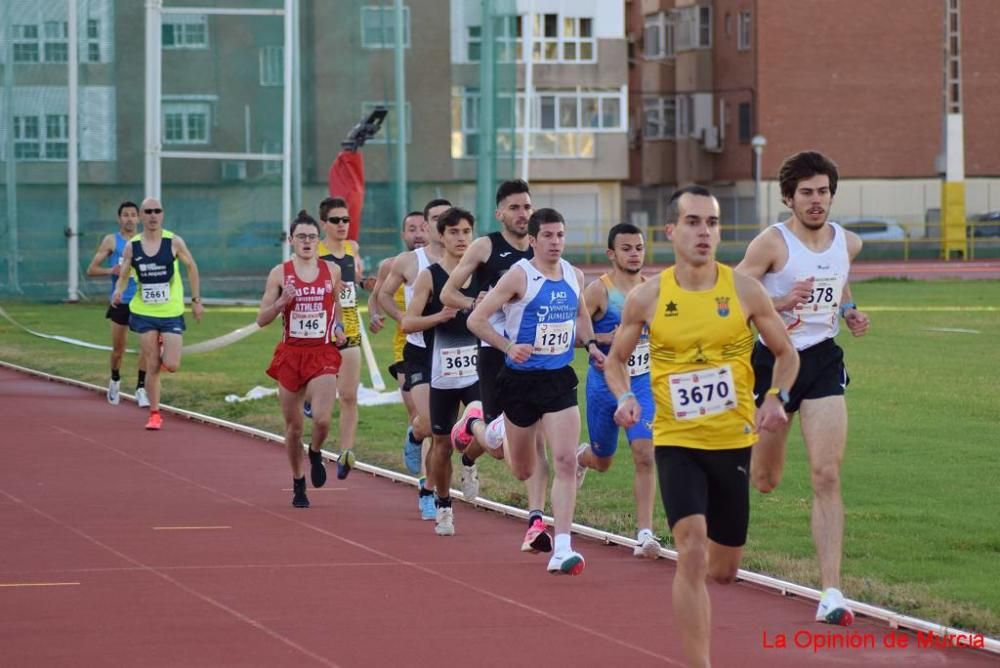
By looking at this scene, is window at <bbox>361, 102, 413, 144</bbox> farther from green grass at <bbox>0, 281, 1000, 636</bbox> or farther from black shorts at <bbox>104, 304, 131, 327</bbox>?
black shorts at <bbox>104, 304, 131, 327</bbox>

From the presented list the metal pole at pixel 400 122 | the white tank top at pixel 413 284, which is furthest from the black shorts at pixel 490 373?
the metal pole at pixel 400 122

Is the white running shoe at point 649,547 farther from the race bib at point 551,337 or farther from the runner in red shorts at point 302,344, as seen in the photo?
the runner in red shorts at point 302,344

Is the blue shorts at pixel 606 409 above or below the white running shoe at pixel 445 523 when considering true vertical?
above

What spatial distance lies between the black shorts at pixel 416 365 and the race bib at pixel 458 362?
550 millimetres

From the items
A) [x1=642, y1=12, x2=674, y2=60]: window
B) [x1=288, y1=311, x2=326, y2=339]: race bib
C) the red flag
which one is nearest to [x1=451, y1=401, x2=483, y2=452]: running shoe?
[x1=288, y1=311, x2=326, y2=339]: race bib

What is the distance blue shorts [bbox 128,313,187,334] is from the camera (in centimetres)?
1811

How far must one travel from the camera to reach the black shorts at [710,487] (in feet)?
23.6

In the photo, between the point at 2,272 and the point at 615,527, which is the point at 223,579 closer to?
the point at 615,527

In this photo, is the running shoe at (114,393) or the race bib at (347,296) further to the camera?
the running shoe at (114,393)

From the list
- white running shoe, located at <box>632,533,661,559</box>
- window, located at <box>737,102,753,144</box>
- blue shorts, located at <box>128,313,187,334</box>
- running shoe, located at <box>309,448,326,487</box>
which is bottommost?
white running shoe, located at <box>632,533,661,559</box>

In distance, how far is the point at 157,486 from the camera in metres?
13.8

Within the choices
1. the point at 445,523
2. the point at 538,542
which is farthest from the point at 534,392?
the point at 445,523

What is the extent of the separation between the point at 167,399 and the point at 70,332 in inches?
481

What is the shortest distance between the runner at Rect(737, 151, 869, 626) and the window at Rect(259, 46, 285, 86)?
29.0 m
